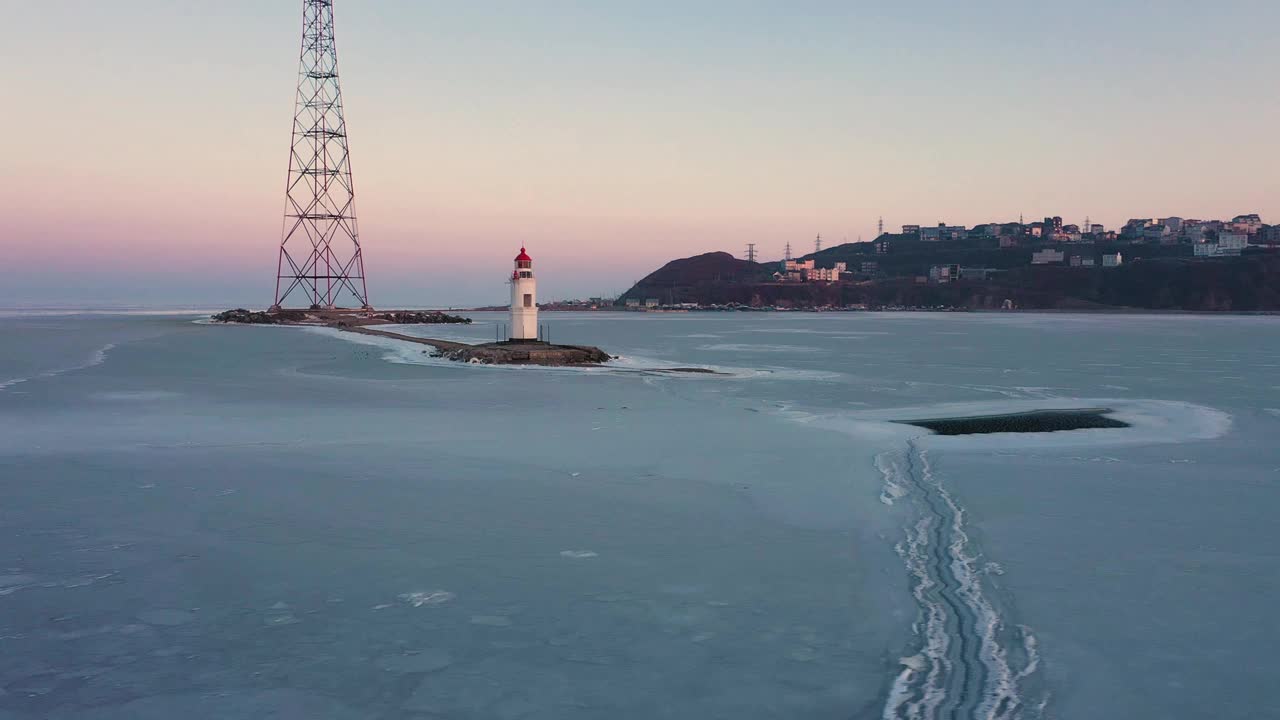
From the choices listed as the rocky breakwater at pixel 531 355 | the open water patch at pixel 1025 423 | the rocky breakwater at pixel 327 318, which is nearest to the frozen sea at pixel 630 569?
the open water patch at pixel 1025 423

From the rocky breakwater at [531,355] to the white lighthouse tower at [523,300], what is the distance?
0.99m

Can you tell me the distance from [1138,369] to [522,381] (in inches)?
992

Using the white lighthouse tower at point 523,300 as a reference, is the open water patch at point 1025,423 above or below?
below

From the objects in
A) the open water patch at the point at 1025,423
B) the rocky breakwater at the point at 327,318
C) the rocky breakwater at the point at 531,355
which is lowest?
the open water patch at the point at 1025,423

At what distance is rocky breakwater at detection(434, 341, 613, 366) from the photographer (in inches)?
1588

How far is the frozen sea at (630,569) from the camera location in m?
6.26

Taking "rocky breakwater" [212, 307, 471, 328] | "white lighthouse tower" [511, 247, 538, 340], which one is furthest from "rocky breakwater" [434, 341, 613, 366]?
"rocky breakwater" [212, 307, 471, 328]

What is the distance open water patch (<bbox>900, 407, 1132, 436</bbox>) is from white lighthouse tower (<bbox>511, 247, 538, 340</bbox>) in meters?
23.2

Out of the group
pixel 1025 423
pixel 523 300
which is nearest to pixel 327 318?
pixel 523 300

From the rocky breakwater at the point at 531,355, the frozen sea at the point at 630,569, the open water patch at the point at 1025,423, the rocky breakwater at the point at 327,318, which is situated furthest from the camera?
the rocky breakwater at the point at 327,318

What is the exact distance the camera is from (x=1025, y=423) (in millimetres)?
20578

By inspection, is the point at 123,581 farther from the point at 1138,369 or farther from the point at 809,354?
the point at 809,354

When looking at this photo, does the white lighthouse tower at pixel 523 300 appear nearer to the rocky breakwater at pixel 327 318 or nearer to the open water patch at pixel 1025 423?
the open water patch at pixel 1025 423

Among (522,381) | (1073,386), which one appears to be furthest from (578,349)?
(1073,386)
